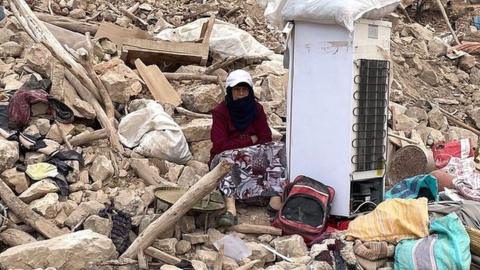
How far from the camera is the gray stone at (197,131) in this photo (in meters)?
5.93

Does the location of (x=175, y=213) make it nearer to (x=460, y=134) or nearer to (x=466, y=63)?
(x=460, y=134)

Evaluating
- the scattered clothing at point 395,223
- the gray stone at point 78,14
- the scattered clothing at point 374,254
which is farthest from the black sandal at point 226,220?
the gray stone at point 78,14

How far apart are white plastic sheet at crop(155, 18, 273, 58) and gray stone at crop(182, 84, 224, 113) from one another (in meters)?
1.52

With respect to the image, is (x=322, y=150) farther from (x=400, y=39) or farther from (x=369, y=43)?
(x=400, y=39)

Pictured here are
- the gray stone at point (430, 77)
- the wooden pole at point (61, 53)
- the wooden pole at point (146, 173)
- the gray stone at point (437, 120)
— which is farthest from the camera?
the gray stone at point (430, 77)

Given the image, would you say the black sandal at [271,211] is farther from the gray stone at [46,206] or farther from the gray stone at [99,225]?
the gray stone at [46,206]

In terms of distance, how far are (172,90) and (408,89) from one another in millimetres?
4403

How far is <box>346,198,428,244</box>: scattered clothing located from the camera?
4410mm

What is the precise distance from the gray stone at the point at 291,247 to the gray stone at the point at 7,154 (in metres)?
2.08

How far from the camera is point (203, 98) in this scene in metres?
6.48

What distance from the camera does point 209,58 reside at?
7973 mm

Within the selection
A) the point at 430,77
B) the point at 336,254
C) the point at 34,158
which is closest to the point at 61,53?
the point at 34,158

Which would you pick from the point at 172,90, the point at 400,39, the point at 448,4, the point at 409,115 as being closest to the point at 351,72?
the point at 172,90

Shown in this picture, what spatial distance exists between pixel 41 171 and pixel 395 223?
8.71 ft
